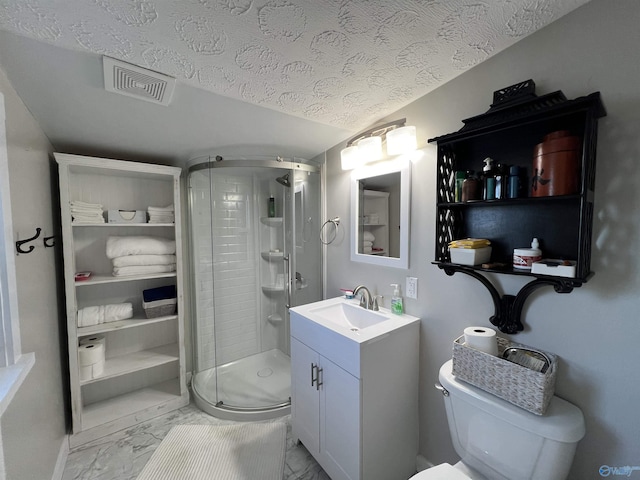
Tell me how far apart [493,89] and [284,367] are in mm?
2547

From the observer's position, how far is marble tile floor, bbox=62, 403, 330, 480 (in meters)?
1.53

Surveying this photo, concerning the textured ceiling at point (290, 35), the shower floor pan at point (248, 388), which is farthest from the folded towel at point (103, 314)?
the textured ceiling at point (290, 35)

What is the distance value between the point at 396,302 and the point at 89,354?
212 cm

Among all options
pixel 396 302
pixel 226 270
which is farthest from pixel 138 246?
pixel 396 302

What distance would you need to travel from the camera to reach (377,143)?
1610 mm

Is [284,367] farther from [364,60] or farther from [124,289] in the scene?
[364,60]

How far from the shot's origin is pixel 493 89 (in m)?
1.17

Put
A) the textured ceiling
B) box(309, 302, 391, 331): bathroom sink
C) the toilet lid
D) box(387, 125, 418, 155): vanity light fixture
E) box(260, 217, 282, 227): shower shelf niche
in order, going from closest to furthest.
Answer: the textured ceiling → the toilet lid → box(387, 125, 418, 155): vanity light fixture → box(309, 302, 391, 331): bathroom sink → box(260, 217, 282, 227): shower shelf niche

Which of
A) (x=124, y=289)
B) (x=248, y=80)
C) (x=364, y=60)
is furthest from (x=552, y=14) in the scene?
(x=124, y=289)

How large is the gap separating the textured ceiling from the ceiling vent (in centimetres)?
4

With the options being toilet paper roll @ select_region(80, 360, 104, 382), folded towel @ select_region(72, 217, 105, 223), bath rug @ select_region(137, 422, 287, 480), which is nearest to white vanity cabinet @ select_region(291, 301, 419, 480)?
bath rug @ select_region(137, 422, 287, 480)

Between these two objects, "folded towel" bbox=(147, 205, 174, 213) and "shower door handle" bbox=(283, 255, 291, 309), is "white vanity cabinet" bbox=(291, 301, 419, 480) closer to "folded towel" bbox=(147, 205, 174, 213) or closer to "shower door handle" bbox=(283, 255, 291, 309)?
"shower door handle" bbox=(283, 255, 291, 309)

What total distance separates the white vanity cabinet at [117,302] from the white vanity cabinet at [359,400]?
120cm

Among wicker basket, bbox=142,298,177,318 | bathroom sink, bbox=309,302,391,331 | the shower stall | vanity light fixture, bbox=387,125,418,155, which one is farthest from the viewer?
the shower stall
